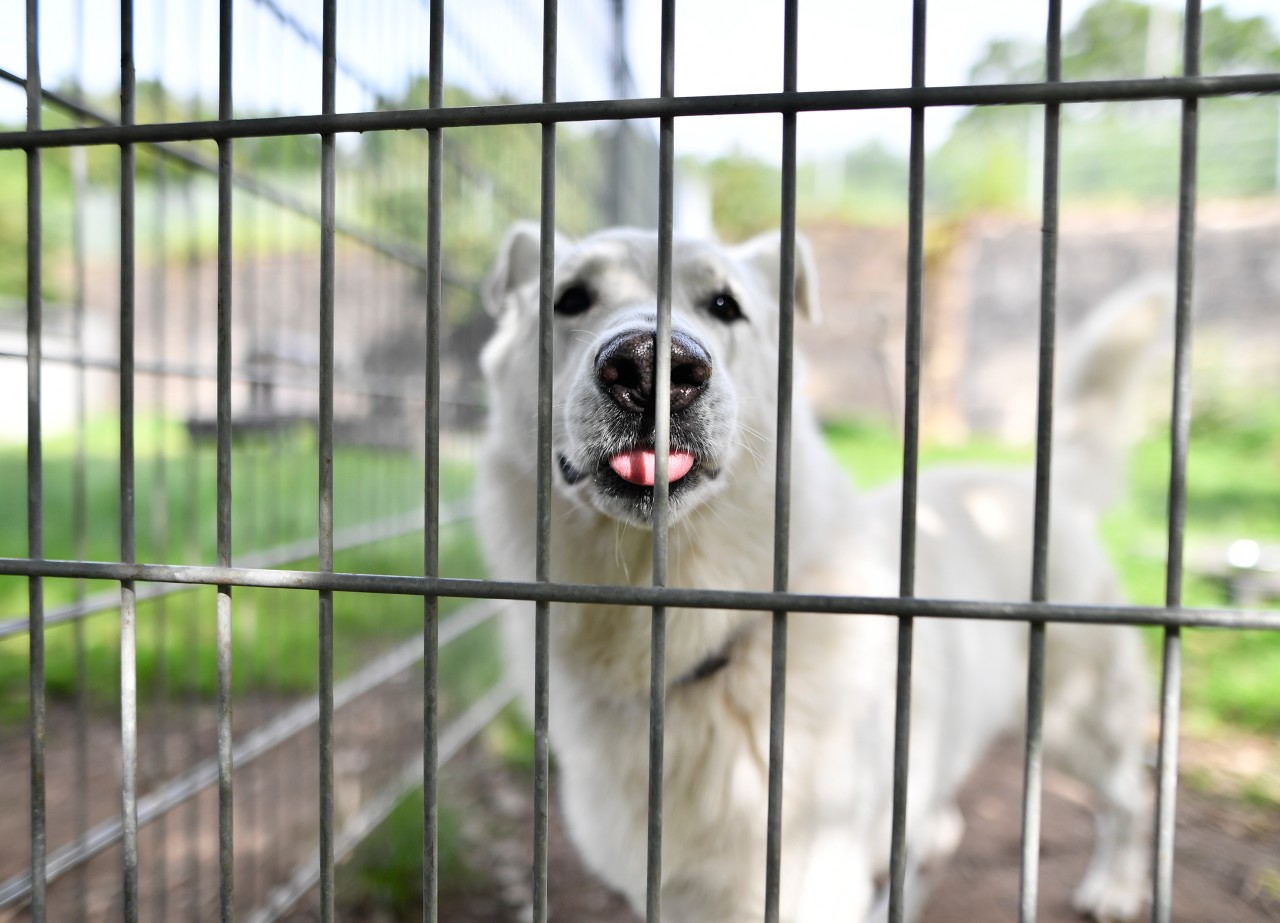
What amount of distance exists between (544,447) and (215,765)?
2.30 meters

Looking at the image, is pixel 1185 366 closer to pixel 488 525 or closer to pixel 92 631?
pixel 488 525

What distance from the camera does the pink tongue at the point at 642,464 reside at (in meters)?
1.45

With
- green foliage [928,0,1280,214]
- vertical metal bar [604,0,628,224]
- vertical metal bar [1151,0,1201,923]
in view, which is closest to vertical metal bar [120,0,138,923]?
vertical metal bar [1151,0,1201,923]

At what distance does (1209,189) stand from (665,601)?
544 inches

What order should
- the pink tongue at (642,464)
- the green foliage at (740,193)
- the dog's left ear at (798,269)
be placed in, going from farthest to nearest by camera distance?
the green foliage at (740,193) < the dog's left ear at (798,269) < the pink tongue at (642,464)

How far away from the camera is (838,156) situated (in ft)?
56.4

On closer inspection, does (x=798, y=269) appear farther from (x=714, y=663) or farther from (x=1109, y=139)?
(x=1109, y=139)

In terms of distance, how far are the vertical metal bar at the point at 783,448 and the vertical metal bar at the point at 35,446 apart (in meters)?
1.06

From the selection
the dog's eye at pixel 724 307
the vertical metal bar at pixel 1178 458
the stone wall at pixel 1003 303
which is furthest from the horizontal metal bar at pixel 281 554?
the stone wall at pixel 1003 303

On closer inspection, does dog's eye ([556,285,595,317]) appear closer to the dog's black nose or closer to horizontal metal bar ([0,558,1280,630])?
the dog's black nose

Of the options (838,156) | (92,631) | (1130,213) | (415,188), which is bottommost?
(92,631)

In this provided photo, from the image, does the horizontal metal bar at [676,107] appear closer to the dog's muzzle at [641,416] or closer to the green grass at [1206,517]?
the dog's muzzle at [641,416]

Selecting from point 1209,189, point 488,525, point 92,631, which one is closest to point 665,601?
point 488,525

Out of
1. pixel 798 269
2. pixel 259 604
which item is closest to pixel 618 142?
pixel 798 269
